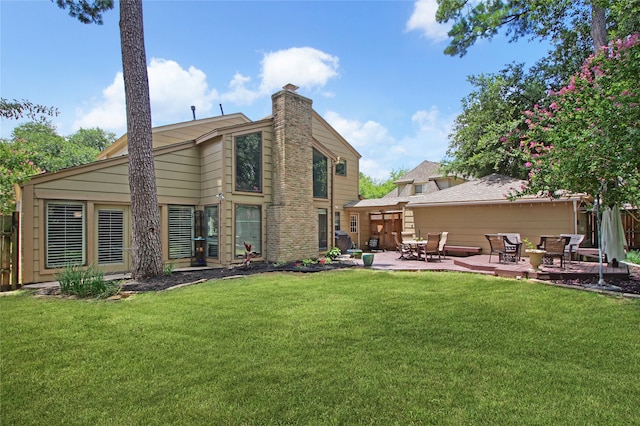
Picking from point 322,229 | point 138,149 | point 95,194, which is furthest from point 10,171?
point 322,229

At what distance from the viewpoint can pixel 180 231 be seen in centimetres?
1101

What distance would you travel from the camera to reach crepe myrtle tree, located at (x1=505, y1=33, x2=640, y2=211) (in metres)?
6.24

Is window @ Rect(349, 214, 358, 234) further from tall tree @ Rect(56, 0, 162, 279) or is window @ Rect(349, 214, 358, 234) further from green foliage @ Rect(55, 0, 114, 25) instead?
green foliage @ Rect(55, 0, 114, 25)

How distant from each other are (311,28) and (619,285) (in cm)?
1216

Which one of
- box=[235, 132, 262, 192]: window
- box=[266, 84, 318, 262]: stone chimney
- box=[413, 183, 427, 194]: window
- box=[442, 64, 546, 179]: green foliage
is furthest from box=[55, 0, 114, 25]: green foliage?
box=[413, 183, 427, 194]: window

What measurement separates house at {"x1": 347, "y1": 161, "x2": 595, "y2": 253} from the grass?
257 inches

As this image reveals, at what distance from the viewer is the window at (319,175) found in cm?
1288

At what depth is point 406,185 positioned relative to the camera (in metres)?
28.8

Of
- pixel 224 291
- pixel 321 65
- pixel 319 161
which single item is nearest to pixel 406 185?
pixel 321 65

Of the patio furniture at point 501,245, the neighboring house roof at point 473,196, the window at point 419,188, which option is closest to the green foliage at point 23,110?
the patio furniture at point 501,245

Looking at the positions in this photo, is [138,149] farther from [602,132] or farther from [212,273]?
[602,132]

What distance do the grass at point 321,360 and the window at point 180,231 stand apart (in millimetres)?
4637

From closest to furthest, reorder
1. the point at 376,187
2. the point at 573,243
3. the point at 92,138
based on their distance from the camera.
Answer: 1. the point at 573,243
2. the point at 92,138
3. the point at 376,187

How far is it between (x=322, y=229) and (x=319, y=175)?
2.05 m
